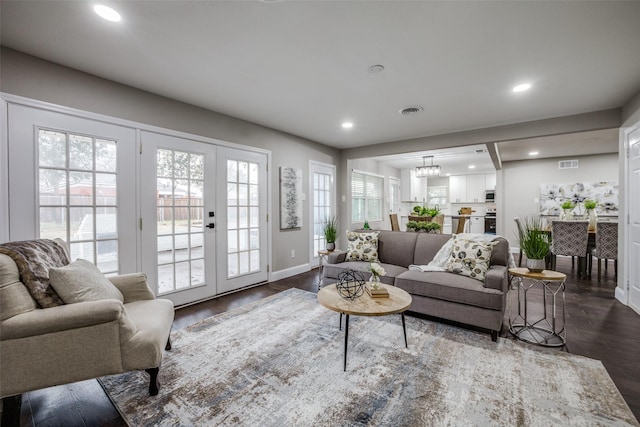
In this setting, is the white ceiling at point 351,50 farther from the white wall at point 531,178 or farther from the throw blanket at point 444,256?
the white wall at point 531,178

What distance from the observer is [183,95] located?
3.13 metres

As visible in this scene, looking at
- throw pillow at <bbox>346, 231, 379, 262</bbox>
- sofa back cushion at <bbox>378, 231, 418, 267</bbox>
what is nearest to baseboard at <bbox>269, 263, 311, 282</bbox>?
throw pillow at <bbox>346, 231, 379, 262</bbox>

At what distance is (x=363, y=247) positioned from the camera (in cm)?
377

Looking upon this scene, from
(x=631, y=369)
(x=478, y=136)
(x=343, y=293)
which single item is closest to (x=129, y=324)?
(x=343, y=293)

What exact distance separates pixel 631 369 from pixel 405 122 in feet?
11.1

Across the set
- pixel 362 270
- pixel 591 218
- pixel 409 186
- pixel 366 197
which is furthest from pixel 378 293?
pixel 409 186

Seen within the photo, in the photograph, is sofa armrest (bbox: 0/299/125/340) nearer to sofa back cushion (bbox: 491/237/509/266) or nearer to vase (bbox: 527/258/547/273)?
vase (bbox: 527/258/547/273)

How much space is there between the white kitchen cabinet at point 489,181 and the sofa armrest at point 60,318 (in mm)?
9784

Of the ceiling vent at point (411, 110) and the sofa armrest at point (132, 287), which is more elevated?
the ceiling vent at point (411, 110)

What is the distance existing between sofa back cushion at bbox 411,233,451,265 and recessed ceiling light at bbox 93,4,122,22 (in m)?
3.59

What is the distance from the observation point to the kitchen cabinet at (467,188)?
8.94 meters

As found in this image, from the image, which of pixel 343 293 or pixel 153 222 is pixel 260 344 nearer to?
pixel 343 293

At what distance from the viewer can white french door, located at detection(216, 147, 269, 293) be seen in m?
3.75

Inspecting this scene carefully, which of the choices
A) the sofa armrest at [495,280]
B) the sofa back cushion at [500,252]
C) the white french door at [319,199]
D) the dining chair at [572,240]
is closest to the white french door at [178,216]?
the white french door at [319,199]
